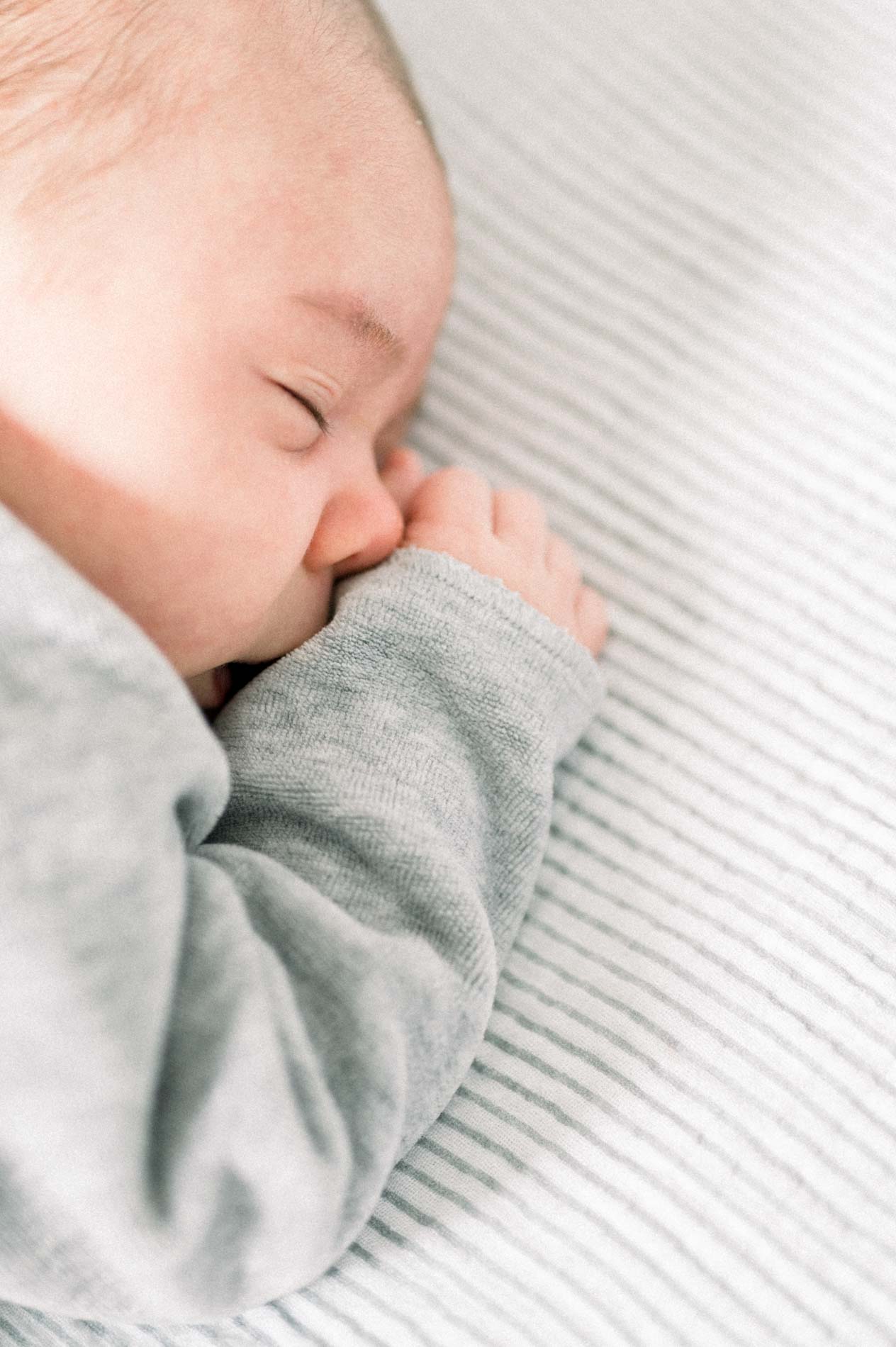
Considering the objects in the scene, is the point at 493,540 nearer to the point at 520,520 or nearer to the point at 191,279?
the point at 520,520

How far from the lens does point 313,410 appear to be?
0.81m

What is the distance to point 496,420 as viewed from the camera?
1.07m

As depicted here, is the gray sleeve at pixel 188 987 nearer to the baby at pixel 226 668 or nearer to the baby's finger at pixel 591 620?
the baby at pixel 226 668

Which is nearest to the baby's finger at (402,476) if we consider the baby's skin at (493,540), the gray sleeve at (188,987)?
the baby's skin at (493,540)

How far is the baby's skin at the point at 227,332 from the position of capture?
0.70 meters

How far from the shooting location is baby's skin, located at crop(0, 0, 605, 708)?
70 cm

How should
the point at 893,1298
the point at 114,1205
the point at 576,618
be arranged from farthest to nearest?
the point at 576,618, the point at 893,1298, the point at 114,1205

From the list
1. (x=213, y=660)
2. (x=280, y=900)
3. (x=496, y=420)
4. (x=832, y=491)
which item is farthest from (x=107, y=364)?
(x=832, y=491)

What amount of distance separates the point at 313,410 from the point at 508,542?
0.20 metres

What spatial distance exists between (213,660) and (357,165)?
0.33 m

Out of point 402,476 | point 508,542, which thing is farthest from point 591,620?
point 402,476

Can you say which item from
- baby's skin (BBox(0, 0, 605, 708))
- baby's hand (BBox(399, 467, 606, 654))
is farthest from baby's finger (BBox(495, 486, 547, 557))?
baby's skin (BBox(0, 0, 605, 708))

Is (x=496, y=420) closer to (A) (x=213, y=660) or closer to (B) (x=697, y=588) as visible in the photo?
(B) (x=697, y=588)

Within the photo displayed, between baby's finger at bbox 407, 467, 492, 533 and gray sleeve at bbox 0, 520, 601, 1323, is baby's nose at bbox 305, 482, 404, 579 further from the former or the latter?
gray sleeve at bbox 0, 520, 601, 1323
